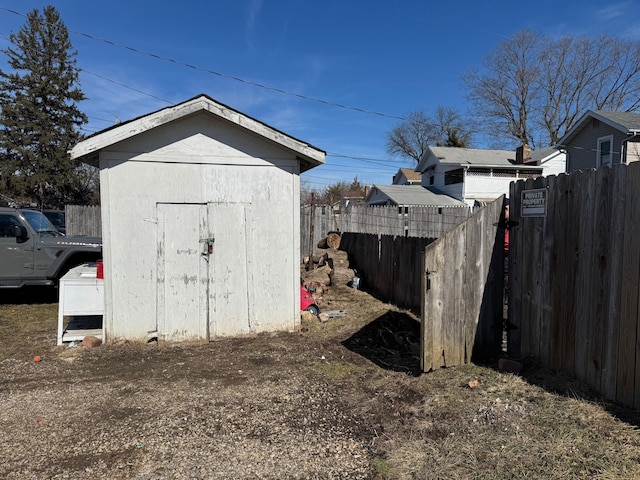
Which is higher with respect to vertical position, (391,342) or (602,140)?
(602,140)

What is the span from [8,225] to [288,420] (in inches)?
308

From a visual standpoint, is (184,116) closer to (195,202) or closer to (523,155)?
(195,202)

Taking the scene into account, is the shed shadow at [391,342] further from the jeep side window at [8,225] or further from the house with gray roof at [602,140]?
the house with gray roof at [602,140]

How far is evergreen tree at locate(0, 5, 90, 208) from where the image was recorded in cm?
2741

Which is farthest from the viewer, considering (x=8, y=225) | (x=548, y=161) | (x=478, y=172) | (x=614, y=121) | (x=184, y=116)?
(x=548, y=161)

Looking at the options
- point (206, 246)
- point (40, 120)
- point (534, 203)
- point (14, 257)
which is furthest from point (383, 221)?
point (40, 120)

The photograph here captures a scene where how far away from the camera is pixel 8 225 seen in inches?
321

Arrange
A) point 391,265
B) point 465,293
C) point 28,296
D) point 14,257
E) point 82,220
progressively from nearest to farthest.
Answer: point 465,293, point 14,257, point 391,265, point 28,296, point 82,220

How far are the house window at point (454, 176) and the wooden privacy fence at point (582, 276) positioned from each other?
23.6 metres

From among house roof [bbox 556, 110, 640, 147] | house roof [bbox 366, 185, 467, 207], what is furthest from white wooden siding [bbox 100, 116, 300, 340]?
house roof [bbox 366, 185, 467, 207]

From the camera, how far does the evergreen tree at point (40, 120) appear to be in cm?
2741

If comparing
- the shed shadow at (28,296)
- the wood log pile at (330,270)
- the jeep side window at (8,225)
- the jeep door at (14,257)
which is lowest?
the shed shadow at (28,296)

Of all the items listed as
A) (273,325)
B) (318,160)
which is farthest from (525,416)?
(318,160)

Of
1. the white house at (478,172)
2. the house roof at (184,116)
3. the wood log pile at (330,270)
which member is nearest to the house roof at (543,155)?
the white house at (478,172)
